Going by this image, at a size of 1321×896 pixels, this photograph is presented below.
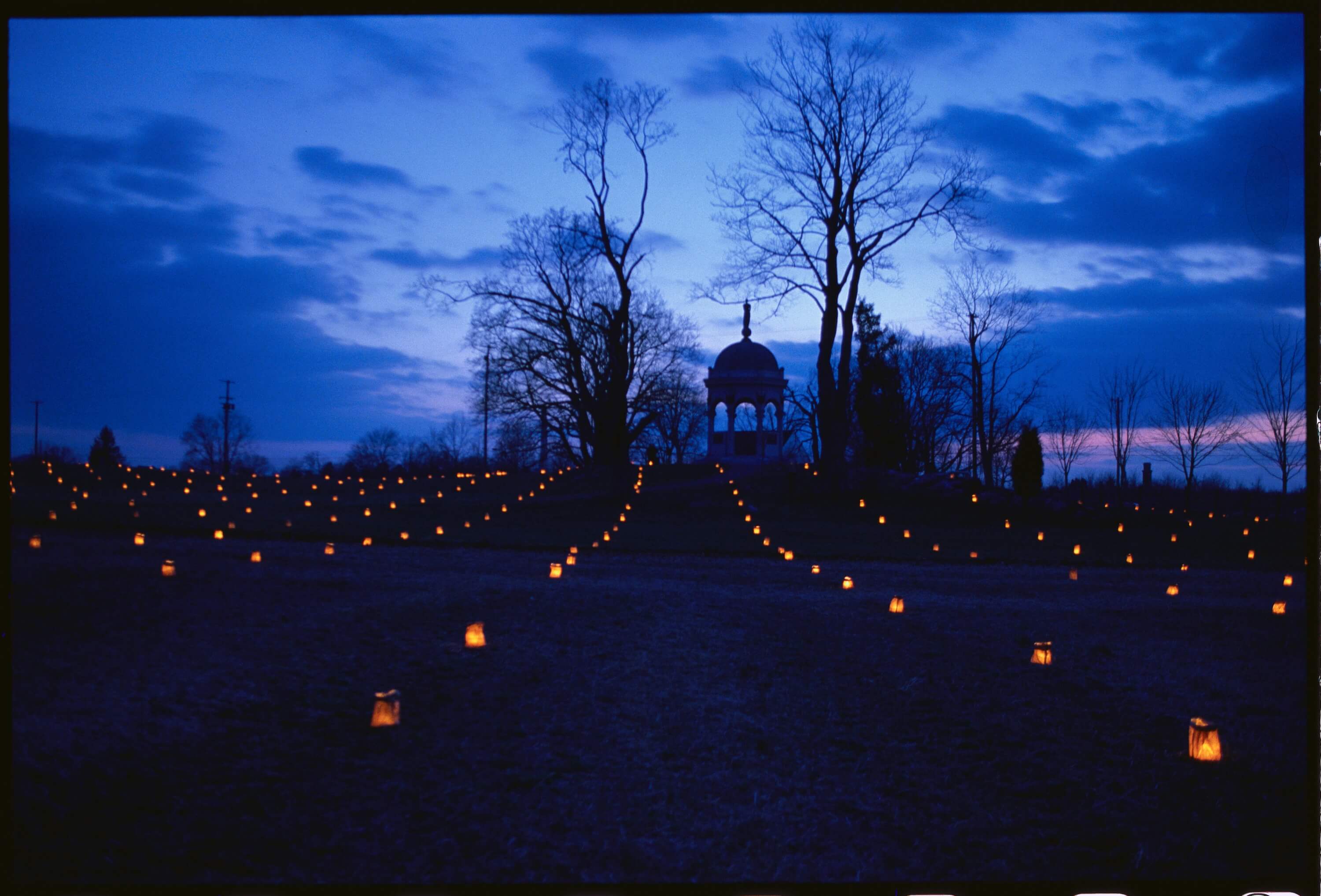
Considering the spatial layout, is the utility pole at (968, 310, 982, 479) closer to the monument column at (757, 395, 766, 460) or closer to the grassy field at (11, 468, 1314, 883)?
the monument column at (757, 395, 766, 460)

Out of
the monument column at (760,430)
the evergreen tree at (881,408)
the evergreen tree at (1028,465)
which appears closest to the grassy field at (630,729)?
the evergreen tree at (1028,465)

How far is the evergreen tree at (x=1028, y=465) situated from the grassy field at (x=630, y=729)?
48.2ft

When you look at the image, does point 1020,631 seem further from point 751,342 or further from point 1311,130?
point 751,342

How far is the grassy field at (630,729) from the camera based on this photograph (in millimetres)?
3998

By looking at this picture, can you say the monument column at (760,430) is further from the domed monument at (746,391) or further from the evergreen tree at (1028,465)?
the evergreen tree at (1028,465)

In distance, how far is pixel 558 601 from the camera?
Result: 9547 mm

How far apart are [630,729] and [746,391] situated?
35647 millimetres

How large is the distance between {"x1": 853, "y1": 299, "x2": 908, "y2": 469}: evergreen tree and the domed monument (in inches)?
307

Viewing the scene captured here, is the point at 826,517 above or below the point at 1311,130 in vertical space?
below

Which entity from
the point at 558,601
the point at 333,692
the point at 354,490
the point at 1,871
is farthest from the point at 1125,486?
the point at 1,871

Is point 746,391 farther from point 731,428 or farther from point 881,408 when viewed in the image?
point 881,408

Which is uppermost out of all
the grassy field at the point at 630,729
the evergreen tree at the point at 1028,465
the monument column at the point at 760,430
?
the monument column at the point at 760,430

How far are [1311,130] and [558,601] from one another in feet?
24.9

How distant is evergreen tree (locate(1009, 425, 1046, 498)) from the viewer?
85.3 feet
